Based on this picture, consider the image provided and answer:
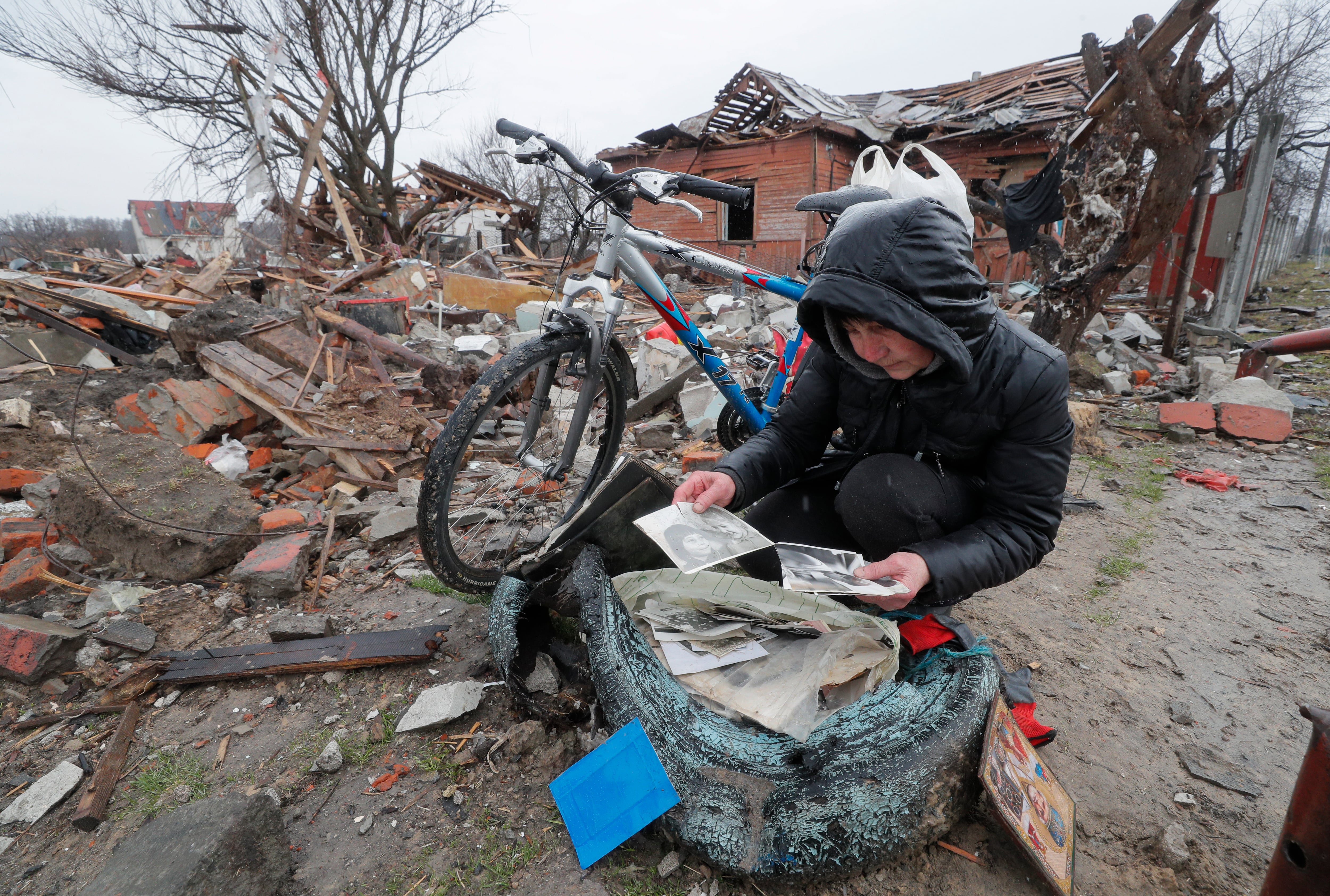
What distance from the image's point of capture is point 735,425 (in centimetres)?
326

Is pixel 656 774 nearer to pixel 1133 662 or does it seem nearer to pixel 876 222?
pixel 876 222

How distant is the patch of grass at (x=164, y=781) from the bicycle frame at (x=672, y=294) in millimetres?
1974

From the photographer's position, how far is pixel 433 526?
6.89ft

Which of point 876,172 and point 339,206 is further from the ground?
point 339,206

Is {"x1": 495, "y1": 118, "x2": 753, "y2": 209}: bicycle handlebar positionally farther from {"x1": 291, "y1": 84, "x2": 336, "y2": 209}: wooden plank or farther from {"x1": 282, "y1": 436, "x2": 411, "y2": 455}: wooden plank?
{"x1": 291, "y1": 84, "x2": 336, "y2": 209}: wooden plank

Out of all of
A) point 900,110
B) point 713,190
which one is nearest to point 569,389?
point 713,190

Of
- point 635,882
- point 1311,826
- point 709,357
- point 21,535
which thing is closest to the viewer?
point 1311,826

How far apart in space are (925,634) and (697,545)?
0.73m

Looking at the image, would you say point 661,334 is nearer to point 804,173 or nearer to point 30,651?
point 30,651

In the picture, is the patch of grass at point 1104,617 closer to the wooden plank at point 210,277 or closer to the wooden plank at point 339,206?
the wooden plank at point 210,277

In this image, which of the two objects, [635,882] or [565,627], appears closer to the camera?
[635,882]

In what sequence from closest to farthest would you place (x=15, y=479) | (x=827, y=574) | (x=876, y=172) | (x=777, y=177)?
(x=827, y=574), (x=876, y=172), (x=15, y=479), (x=777, y=177)

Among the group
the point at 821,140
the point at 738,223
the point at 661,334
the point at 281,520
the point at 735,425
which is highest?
the point at 821,140

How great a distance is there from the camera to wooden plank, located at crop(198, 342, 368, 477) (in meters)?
4.07
